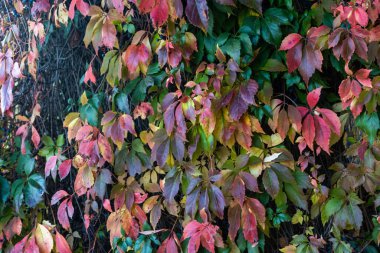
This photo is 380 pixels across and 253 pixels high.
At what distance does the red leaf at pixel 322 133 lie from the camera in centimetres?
122

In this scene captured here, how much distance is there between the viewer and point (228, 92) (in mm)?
1282

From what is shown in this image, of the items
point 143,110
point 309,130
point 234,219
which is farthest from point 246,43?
point 234,219

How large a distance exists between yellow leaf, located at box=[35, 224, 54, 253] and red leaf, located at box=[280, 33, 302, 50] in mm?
1053

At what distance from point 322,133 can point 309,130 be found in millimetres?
38

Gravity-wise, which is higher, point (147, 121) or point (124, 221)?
point (147, 121)

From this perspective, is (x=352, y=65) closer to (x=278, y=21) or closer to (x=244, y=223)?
(x=278, y=21)

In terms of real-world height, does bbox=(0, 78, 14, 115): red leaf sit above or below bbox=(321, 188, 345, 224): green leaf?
above

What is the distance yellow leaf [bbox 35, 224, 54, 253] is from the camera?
4.96ft

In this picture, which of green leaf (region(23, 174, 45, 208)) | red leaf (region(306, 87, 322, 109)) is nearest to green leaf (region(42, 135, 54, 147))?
green leaf (region(23, 174, 45, 208))

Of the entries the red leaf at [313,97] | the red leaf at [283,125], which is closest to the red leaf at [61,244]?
the red leaf at [283,125]

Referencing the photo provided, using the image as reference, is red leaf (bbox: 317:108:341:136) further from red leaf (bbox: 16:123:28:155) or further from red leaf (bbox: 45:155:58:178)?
red leaf (bbox: 16:123:28:155)

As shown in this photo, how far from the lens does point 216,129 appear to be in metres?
1.30

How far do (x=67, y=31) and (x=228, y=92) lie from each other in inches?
29.1

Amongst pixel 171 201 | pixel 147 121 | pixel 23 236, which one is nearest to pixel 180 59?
pixel 147 121
